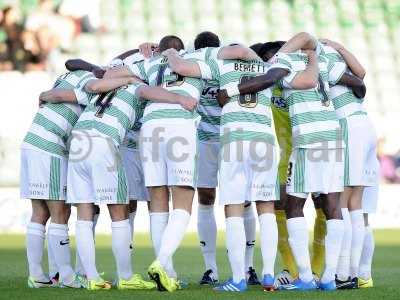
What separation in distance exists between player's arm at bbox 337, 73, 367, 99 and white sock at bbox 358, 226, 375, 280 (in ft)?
4.30

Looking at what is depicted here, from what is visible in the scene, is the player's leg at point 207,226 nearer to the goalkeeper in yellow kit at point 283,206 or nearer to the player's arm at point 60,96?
the goalkeeper in yellow kit at point 283,206

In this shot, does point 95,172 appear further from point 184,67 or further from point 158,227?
point 184,67

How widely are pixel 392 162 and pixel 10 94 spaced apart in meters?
8.62

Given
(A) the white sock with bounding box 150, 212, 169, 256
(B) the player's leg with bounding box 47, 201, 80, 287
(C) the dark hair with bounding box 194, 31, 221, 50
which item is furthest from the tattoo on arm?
(B) the player's leg with bounding box 47, 201, 80, 287

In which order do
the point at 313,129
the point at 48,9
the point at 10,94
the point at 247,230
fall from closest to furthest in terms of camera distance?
the point at 313,129 < the point at 247,230 < the point at 10,94 < the point at 48,9

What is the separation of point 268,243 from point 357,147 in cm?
143

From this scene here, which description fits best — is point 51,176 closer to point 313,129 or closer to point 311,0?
point 313,129

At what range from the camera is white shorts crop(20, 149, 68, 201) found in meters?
9.88

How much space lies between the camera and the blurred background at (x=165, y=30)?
25094mm

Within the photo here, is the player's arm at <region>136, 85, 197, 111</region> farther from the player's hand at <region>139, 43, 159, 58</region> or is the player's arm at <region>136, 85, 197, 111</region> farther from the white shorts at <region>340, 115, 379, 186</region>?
the white shorts at <region>340, 115, 379, 186</region>

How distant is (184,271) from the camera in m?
12.1

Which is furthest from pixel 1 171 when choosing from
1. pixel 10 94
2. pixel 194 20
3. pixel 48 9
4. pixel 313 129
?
pixel 313 129

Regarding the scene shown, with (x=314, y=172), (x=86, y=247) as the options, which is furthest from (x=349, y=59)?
(x=86, y=247)

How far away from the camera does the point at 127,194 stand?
952cm
